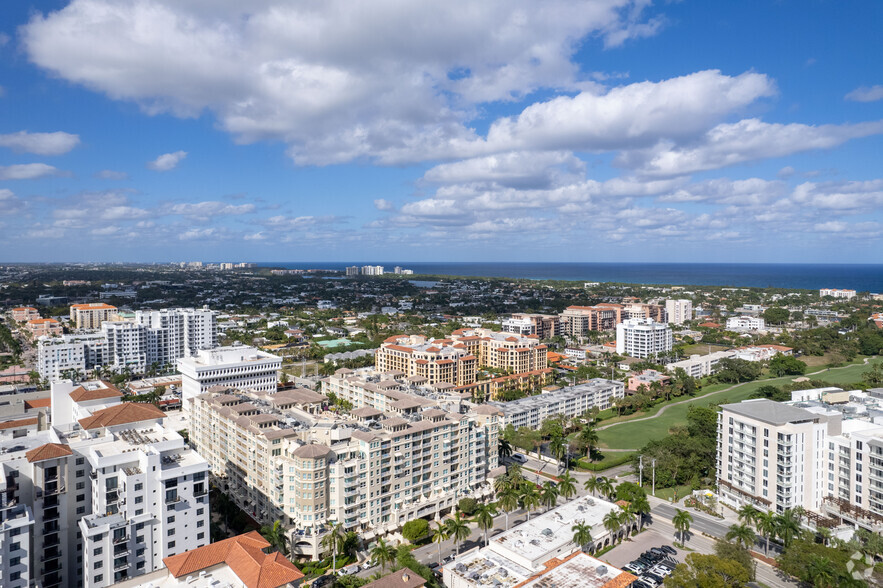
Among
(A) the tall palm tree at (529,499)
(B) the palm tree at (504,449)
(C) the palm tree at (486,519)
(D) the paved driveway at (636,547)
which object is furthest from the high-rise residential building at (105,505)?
(B) the palm tree at (504,449)

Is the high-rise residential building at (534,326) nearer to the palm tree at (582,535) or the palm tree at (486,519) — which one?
the palm tree at (486,519)

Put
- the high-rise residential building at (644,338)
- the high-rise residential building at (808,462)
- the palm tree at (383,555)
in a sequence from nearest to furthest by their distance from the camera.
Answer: the palm tree at (383,555), the high-rise residential building at (808,462), the high-rise residential building at (644,338)

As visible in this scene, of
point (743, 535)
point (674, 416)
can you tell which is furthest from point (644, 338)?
point (743, 535)

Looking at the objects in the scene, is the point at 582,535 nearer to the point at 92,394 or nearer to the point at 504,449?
the point at 504,449

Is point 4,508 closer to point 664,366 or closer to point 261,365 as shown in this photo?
point 261,365

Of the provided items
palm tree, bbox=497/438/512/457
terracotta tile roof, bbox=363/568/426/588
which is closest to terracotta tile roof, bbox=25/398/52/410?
palm tree, bbox=497/438/512/457

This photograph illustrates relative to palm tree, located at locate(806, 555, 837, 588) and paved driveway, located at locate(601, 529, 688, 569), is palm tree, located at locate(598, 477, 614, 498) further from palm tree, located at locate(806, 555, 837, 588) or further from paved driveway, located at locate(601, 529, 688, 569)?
palm tree, located at locate(806, 555, 837, 588)
